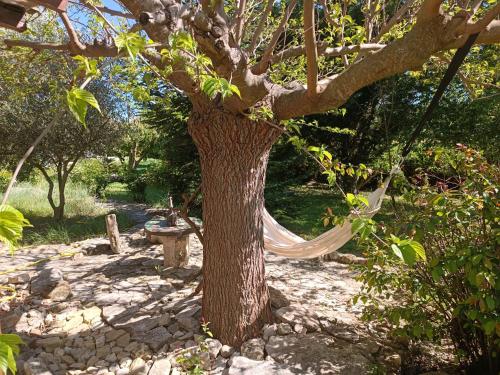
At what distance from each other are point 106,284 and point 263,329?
194 centimetres

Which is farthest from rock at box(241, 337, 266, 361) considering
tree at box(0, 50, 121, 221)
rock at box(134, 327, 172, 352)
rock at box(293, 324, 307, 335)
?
tree at box(0, 50, 121, 221)

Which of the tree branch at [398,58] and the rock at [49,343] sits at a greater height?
the tree branch at [398,58]

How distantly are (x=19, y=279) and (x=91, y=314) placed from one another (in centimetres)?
119

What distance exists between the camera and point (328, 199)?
928cm

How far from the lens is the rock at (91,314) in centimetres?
300

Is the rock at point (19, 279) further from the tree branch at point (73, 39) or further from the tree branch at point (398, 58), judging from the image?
the tree branch at point (398, 58)

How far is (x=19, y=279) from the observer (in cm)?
370

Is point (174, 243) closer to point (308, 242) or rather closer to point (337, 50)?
point (308, 242)

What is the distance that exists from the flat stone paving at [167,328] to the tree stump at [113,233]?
1.98 ft

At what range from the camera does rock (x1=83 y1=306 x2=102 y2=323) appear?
3.00 metres

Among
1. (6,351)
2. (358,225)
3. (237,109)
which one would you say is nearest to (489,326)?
(358,225)

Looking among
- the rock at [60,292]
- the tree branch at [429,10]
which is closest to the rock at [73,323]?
the rock at [60,292]

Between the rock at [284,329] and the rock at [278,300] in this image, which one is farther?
the rock at [278,300]

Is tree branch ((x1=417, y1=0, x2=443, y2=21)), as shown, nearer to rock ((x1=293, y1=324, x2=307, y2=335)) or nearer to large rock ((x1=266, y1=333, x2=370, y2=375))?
large rock ((x1=266, y1=333, x2=370, y2=375))
